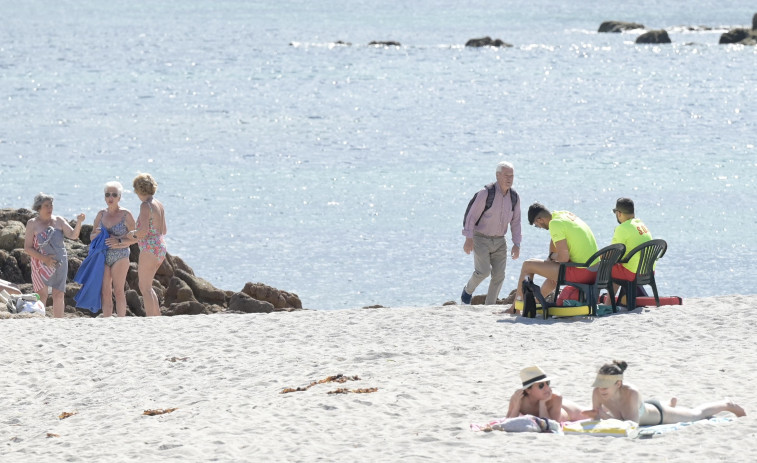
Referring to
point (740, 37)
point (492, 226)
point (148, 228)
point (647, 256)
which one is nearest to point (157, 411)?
point (148, 228)

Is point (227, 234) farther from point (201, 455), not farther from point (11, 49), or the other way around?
point (11, 49)

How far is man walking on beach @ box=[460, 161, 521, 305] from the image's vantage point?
12938 millimetres

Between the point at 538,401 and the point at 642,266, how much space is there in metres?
3.68

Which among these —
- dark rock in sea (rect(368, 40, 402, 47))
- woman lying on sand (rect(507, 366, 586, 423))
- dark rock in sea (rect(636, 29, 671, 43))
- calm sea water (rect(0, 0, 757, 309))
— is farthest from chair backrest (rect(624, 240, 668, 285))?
dark rock in sea (rect(636, 29, 671, 43))

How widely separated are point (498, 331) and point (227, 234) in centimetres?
1346

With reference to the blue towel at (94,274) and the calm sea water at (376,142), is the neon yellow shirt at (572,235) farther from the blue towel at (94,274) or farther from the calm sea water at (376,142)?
the calm sea water at (376,142)

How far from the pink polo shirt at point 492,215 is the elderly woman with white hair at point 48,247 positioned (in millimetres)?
3859

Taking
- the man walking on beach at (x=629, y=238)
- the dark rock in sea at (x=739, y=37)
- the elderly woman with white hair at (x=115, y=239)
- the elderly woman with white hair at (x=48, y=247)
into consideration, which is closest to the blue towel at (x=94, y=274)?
the elderly woman with white hair at (x=115, y=239)

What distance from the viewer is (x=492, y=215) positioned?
12992 mm

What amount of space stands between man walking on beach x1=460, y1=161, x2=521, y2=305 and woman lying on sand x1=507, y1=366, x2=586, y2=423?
167 inches

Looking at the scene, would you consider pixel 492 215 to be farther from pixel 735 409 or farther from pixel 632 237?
pixel 735 409

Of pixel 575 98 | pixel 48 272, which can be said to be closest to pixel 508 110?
pixel 575 98

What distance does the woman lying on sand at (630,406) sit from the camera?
853cm

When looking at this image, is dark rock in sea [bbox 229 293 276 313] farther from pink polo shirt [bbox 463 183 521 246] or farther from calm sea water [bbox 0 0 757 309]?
calm sea water [bbox 0 0 757 309]
